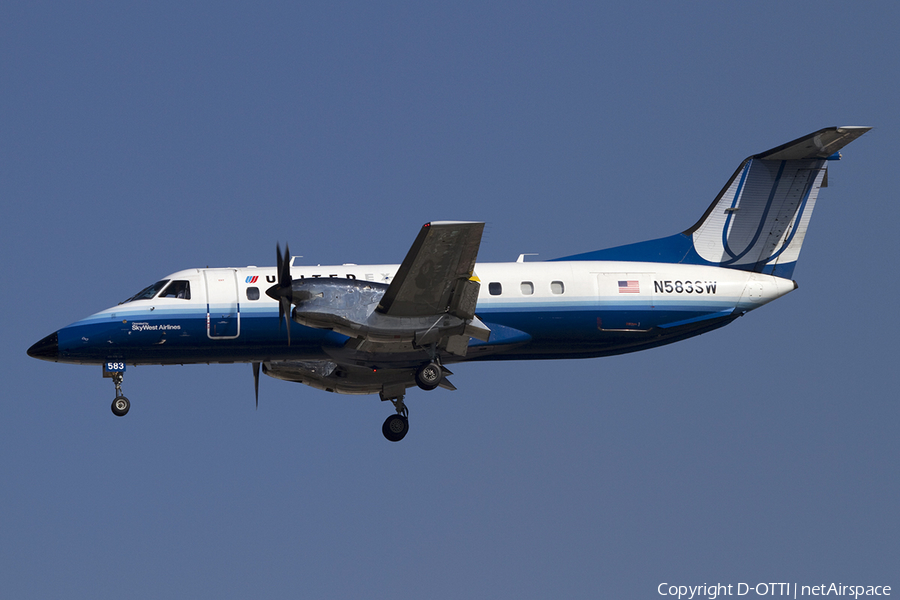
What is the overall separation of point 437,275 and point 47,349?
29.0 feet

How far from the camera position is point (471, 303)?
20203 mm

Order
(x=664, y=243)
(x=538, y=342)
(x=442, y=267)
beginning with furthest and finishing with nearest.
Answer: (x=664, y=243) < (x=538, y=342) < (x=442, y=267)

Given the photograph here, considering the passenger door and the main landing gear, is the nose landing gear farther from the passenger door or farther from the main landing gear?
the main landing gear

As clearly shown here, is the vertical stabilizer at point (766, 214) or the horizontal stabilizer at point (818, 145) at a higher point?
the horizontal stabilizer at point (818, 145)

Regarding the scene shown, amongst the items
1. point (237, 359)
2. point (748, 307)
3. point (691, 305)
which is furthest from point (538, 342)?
point (237, 359)

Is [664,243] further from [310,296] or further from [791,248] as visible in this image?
[310,296]

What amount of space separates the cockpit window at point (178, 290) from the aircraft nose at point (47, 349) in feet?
8.05

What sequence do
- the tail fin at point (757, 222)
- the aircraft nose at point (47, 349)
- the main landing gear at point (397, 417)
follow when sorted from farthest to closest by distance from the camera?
the main landing gear at point (397, 417) → the tail fin at point (757, 222) → the aircraft nose at point (47, 349)

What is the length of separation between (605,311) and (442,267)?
4.69 meters

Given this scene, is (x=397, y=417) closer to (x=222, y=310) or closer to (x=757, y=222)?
(x=222, y=310)

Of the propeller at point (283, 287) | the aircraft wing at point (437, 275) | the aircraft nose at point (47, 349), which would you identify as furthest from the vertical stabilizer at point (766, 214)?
the aircraft nose at point (47, 349)

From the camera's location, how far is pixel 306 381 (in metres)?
24.7

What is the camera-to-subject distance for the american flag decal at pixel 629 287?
22531 millimetres

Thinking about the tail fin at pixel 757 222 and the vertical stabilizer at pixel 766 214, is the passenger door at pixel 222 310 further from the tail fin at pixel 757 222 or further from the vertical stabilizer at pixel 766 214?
the vertical stabilizer at pixel 766 214
